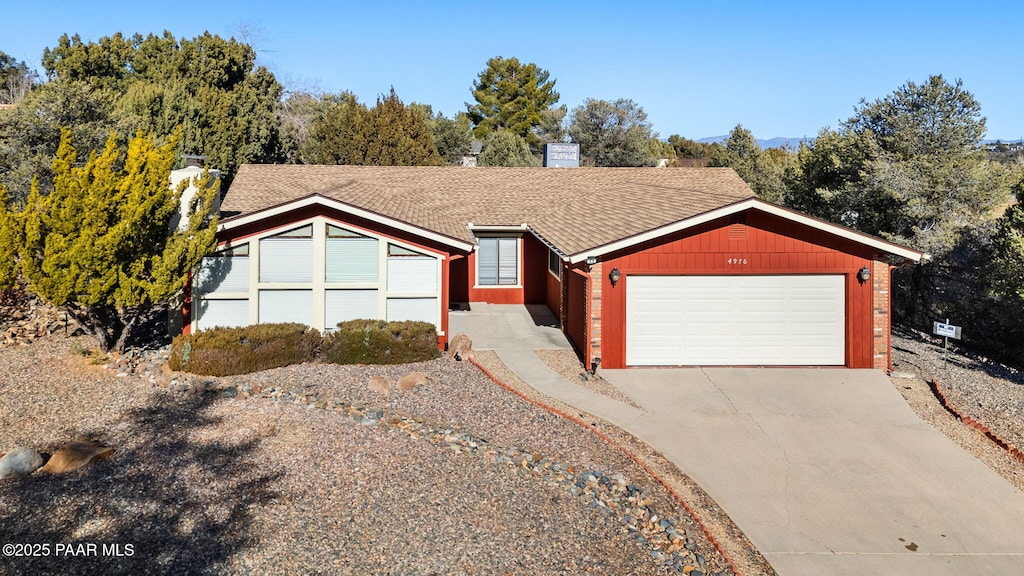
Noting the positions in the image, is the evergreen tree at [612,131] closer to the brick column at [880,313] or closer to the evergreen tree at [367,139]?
the evergreen tree at [367,139]

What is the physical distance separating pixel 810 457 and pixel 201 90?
106 feet

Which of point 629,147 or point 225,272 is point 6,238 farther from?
point 629,147

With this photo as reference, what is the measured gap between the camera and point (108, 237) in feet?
34.7

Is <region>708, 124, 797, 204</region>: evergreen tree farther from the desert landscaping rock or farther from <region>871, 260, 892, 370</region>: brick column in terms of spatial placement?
<region>871, 260, 892, 370</region>: brick column

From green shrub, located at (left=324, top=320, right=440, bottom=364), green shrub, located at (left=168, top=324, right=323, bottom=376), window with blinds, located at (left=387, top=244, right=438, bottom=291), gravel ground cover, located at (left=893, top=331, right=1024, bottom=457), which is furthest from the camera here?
window with blinds, located at (left=387, top=244, right=438, bottom=291)

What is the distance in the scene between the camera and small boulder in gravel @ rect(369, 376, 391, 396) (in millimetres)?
10344

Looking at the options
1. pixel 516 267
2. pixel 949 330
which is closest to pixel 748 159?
pixel 516 267

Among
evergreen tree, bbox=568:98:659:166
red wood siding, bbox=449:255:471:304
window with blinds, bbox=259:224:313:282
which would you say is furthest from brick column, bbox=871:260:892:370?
evergreen tree, bbox=568:98:659:166

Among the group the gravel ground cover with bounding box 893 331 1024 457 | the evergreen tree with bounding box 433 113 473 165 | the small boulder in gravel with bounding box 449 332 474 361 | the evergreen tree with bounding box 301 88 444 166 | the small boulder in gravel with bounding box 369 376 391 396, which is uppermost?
Answer: the evergreen tree with bounding box 433 113 473 165

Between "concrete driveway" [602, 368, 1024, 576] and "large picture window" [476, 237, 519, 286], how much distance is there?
8.71 metres

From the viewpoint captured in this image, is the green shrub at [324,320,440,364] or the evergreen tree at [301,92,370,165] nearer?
the green shrub at [324,320,440,364]

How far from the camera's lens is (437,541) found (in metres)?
6.11

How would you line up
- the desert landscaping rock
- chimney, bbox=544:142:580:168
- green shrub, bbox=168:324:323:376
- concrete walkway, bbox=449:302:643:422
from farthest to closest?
chimney, bbox=544:142:580:168 < green shrub, bbox=168:324:323:376 < concrete walkway, bbox=449:302:643:422 < the desert landscaping rock

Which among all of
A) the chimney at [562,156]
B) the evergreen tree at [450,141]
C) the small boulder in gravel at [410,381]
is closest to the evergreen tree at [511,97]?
the evergreen tree at [450,141]
